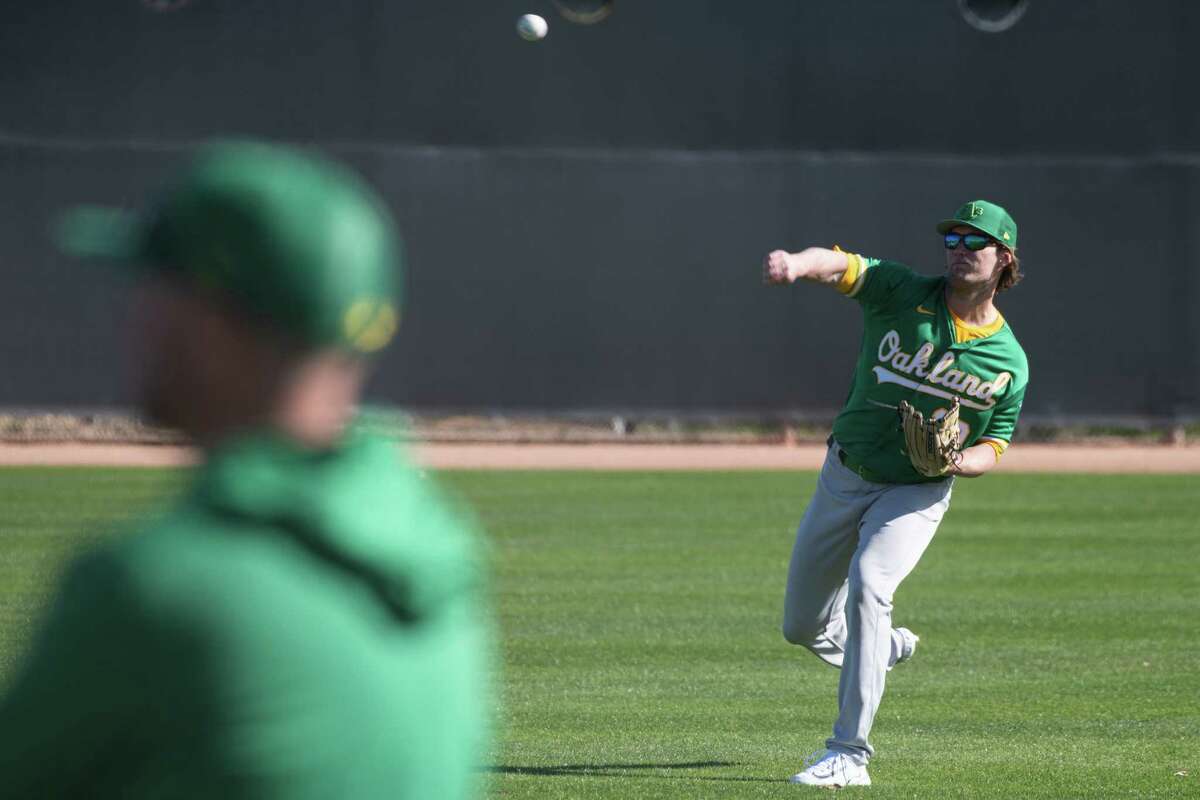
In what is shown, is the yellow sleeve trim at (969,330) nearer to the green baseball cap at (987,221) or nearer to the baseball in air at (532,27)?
the green baseball cap at (987,221)

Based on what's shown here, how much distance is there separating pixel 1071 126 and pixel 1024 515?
8.63m

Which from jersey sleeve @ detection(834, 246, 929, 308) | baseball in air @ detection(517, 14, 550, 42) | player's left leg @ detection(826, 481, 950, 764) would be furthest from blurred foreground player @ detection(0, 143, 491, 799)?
baseball in air @ detection(517, 14, 550, 42)

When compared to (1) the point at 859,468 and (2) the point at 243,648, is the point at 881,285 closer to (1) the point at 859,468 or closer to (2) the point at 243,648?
(1) the point at 859,468

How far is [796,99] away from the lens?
23.5 meters

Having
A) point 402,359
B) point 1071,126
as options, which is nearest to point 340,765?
point 402,359

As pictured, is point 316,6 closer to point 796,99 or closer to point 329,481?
point 796,99

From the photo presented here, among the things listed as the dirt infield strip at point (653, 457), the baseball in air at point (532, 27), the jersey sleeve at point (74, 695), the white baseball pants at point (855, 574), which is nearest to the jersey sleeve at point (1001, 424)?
the white baseball pants at point (855, 574)

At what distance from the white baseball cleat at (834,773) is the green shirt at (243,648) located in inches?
203

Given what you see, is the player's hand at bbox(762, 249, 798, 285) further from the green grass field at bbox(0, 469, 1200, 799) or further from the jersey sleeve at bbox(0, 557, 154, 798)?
the jersey sleeve at bbox(0, 557, 154, 798)

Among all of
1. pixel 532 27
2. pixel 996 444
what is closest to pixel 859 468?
pixel 996 444

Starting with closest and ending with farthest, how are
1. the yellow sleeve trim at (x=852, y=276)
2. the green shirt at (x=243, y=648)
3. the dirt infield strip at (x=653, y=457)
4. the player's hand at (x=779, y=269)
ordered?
the green shirt at (x=243, y=648) → the player's hand at (x=779, y=269) → the yellow sleeve trim at (x=852, y=276) → the dirt infield strip at (x=653, y=457)

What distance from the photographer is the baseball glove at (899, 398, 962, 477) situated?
6.73 metres

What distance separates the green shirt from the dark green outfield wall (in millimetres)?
21534

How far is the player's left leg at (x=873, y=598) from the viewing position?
6.66m
